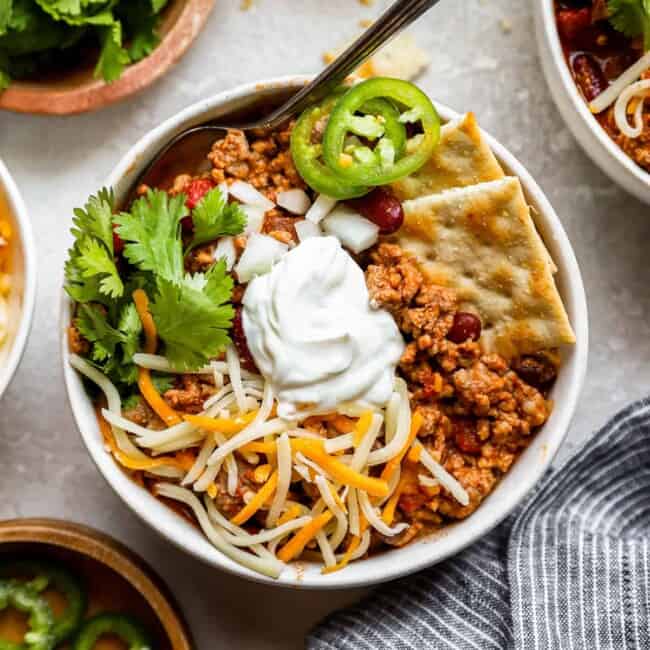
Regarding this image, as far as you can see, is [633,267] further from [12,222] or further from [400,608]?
[12,222]

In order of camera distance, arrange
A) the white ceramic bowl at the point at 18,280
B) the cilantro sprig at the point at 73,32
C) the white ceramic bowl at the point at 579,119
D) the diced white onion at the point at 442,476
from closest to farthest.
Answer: the diced white onion at the point at 442,476 < the white ceramic bowl at the point at 18,280 < the white ceramic bowl at the point at 579,119 < the cilantro sprig at the point at 73,32

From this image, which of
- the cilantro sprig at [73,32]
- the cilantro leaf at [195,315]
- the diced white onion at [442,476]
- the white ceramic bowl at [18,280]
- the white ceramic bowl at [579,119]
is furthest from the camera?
the cilantro sprig at [73,32]

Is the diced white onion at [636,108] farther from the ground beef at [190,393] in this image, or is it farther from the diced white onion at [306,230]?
the ground beef at [190,393]

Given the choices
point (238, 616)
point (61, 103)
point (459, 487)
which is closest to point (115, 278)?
point (61, 103)

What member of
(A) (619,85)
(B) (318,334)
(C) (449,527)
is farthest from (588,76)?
(C) (449,527)

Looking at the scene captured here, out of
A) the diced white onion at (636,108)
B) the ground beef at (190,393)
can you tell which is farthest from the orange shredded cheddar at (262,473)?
the diced white onion at (636,108)

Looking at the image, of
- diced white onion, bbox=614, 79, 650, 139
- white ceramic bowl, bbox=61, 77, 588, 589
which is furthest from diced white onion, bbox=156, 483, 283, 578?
diced white onion, bbox=614, 79, 650, 139
